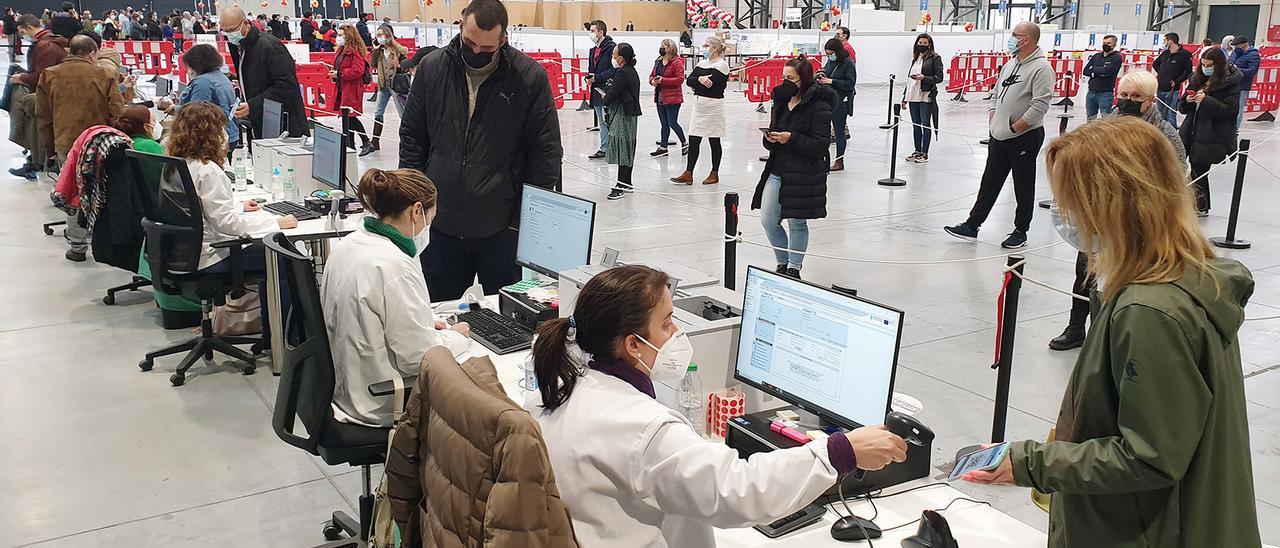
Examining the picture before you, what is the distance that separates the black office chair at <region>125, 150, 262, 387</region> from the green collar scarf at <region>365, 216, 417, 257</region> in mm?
2139

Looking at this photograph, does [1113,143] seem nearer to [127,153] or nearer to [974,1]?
[127,153]

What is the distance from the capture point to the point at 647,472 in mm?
1916

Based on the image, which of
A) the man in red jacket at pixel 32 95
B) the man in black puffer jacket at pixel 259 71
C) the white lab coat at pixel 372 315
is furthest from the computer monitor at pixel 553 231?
the man in red jacket at pixel 32 95

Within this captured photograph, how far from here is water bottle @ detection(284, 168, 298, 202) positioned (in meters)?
6.31

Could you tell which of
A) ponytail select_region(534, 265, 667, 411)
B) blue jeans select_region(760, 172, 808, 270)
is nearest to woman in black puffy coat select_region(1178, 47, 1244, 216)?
blue jeans select_region(760, 172, 808, 270)

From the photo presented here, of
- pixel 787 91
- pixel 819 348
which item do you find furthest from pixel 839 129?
pixel 819 348

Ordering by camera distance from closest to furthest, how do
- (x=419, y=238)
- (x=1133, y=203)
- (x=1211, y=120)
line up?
(x=1133, y=203) < (x=419, y=238) < (x=1211, y=120)

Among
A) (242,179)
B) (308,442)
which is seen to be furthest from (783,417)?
(242,179)

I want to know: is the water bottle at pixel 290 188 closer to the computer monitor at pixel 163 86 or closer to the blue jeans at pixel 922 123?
the computer monitor at pixel 163 86

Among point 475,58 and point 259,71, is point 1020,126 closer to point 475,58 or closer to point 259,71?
point 475,58

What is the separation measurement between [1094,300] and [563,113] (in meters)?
15.2

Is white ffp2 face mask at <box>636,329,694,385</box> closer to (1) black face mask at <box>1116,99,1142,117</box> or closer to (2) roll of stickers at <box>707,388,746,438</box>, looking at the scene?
(2) roll of stickers at <box>707,388,746,438</box>

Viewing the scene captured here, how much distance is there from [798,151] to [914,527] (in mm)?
4141

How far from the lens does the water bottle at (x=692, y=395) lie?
280cm
